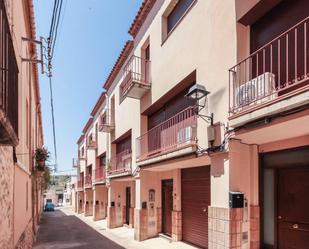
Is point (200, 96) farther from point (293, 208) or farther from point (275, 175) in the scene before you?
point (293, 208)

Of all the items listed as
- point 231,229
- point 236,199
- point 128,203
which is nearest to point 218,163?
point 236,199

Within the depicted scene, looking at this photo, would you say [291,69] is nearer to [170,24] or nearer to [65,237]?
[170,24]

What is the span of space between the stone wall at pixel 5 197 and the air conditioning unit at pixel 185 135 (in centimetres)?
449

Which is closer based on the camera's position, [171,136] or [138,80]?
[171,136]

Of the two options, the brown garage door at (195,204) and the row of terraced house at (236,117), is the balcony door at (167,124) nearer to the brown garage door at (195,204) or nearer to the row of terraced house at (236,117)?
the row of terraced house at (236,117)

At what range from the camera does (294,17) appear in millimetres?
6004

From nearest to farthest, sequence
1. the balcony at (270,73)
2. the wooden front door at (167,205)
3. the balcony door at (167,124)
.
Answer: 1. the balcony at (270,73)
2. the balcony door at (167,124)
3. the wooden front door at (167,205)

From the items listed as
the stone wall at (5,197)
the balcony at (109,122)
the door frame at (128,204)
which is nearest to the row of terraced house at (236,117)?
the stone wall at (5,197)

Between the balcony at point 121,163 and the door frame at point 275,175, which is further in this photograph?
the balcony at point 121,163

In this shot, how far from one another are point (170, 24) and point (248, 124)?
6995mm

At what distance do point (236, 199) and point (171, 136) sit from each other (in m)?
4.54

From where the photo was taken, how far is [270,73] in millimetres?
5914

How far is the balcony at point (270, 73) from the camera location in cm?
566

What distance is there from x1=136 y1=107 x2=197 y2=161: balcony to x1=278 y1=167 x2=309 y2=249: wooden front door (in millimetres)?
2532
